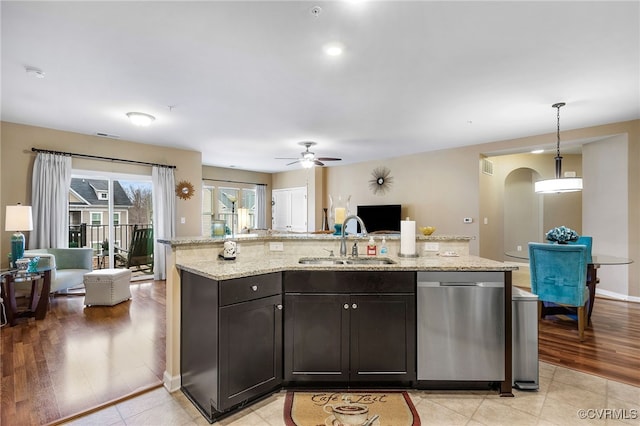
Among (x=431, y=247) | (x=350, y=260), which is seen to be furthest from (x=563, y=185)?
(x=350, y=260)

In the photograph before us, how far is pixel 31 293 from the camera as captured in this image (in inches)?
148

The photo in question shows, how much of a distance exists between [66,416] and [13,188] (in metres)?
4.17

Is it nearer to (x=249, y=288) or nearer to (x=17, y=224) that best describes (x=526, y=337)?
(x=249, y=288)

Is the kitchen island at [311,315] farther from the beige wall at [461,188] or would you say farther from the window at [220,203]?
the window at [220,203]

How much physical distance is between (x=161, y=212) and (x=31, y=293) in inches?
93.4

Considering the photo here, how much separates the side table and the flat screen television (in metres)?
5.71

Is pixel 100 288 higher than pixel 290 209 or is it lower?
lower

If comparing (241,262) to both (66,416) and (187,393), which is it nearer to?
(187,393)

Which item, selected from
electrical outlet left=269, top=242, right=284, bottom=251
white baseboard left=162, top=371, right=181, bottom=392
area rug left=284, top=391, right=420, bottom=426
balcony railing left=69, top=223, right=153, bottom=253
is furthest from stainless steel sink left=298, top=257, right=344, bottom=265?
balcony railing left=69, top=223, right=153, bottom=253

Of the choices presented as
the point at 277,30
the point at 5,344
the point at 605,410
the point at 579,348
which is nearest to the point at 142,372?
the point at 5,344

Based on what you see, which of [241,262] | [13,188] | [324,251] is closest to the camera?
[241,262]

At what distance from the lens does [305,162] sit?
5488 millimetres

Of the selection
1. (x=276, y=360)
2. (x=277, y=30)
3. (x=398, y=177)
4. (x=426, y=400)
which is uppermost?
(x=277, y=30)

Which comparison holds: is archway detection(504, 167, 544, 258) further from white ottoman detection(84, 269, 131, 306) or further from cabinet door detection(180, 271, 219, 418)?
white ottoman detection(84, 269, 131, 306)
